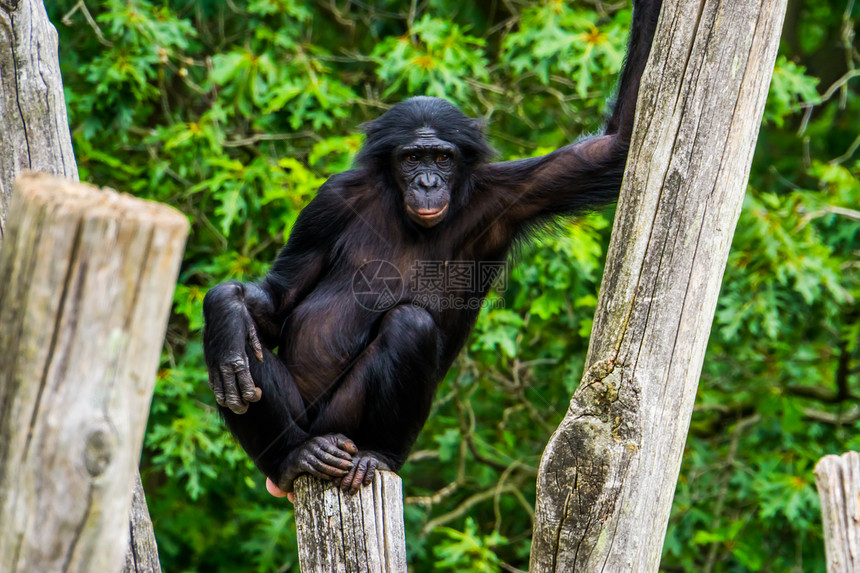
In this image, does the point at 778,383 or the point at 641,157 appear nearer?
the point at 641,157

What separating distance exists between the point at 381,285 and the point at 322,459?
1.01 meters

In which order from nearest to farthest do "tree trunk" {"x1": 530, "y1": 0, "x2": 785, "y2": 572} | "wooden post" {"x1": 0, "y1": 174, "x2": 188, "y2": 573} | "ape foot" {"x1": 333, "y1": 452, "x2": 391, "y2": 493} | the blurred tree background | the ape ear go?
"wooden post" {"x1": 0, "y1": 174, "x2": 188, "y2": 573}, "tree trunk" {"x1": 530, "y1": 0, "x2": 785, "y2": 572}, "ape foot" {"x1": 333, "y1": 452, "x2": 391, "y2": 493}, the ape ear, the blurred tree background

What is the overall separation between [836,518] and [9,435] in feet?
9.12

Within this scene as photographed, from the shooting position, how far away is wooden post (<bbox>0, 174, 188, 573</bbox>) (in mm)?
1554

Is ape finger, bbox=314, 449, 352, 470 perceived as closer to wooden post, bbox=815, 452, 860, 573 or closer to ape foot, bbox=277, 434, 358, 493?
ape foot, bbox=277, 434, 358, 493

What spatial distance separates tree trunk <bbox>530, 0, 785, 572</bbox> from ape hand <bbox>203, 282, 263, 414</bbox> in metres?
1.43

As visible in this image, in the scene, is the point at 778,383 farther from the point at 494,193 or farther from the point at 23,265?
the point at 23,265

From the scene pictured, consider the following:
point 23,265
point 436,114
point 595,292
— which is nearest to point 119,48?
point 436,114

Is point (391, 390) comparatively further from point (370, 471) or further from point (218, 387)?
point (218, 387)

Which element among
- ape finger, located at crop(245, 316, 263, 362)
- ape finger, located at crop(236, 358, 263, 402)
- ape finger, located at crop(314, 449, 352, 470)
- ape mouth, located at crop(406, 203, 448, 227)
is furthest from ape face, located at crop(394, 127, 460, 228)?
ape finger, located at crop(314, 449, 352, 470)

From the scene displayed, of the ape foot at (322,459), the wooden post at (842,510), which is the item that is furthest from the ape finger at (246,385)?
the wooden post at (842,510)

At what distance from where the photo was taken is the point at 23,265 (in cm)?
157

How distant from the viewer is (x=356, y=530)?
298 cm

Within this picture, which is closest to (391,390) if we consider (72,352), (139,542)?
(139,542)
